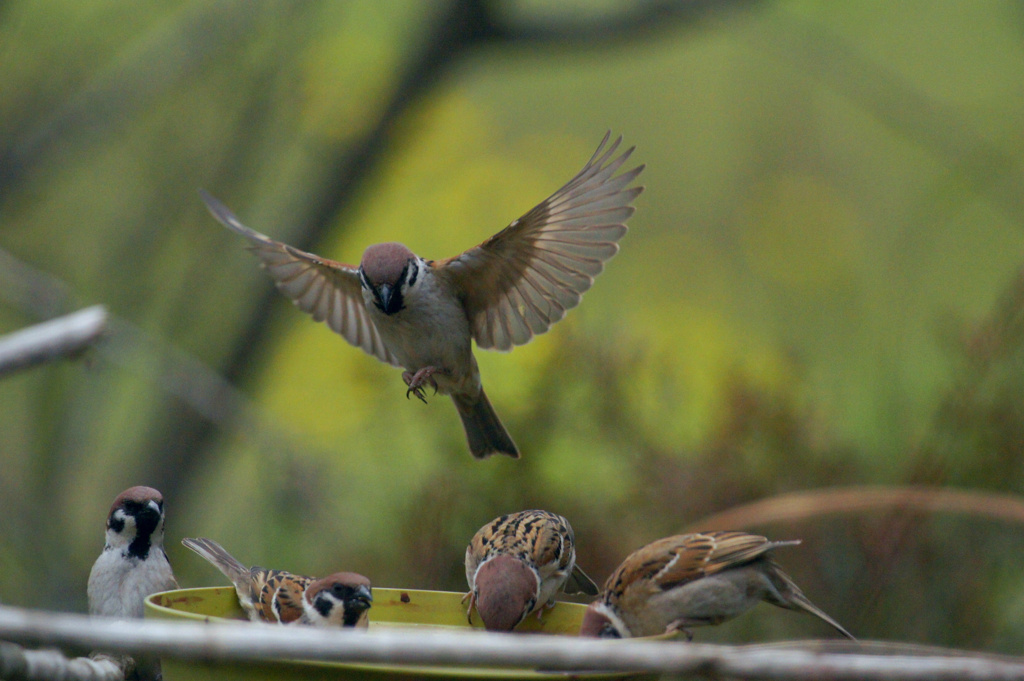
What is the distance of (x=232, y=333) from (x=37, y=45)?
2428mm

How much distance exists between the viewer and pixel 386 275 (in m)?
3.10

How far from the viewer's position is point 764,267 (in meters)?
9.09

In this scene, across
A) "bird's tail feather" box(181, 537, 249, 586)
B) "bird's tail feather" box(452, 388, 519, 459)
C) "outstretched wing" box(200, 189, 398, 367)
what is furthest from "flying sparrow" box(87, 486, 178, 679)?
"bird's tail feather" box(452, 388, 519, 459)

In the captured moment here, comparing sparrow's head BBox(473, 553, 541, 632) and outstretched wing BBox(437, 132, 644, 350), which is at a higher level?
outstretched wing BBox(437, 132, 644, 350)

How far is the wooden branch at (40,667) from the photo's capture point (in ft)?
4.88

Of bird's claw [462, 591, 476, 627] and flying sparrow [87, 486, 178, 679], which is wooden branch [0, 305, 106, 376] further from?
bird's claw [462, 591, 476, 627]

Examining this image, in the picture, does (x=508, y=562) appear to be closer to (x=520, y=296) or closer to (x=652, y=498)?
(x=520, y=296)

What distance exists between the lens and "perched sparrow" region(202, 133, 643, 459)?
124 inches

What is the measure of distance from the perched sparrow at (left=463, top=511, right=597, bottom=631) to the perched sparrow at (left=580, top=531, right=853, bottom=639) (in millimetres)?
169

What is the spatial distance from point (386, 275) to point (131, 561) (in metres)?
1.07

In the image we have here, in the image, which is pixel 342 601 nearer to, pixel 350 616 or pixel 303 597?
pixel 350 616

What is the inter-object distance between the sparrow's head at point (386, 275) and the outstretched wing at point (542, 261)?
0.28 m

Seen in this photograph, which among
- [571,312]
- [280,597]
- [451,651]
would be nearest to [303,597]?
[280,597]

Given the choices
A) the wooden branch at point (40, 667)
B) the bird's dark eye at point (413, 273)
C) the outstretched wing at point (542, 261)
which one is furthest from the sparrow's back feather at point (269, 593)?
the outstretched wing at point (542, 261)
